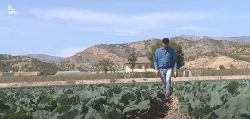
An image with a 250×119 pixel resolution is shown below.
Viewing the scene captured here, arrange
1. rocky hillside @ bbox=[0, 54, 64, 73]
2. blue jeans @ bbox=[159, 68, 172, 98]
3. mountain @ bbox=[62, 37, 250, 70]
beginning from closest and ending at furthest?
blue jeans @ bbox=[159, 68, 172, 98] < rocky hillside @ bbox=[0, 54, 64, 73] < mountain @ bbox=[62, 37, 250, 70]

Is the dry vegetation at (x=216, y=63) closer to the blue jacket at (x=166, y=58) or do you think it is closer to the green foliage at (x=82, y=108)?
the blue jacket at (x=166, y=58)

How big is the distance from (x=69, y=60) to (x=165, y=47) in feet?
478

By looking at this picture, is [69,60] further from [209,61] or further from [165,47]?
[165,47]

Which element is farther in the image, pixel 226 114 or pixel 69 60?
pixel 69 60

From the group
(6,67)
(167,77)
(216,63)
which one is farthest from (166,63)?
(6,67)

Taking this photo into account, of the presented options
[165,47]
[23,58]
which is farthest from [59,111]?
[23,58]

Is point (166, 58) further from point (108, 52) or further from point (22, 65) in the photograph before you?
point (108, 52)

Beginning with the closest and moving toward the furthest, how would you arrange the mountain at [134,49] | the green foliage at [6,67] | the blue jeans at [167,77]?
1. the blue jeans at [167,77]
2. the green foliage at [6,67]
3. the mountain at [134,49]

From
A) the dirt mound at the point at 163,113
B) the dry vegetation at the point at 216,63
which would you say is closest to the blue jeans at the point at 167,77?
the dirt mound at the point at 163,113

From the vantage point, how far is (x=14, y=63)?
114 m

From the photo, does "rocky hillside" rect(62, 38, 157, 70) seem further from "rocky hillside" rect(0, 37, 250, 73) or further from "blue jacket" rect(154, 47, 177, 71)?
"blue jacket" rect(154, 47, 177, 71)

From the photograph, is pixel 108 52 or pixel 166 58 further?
pixel 108 52

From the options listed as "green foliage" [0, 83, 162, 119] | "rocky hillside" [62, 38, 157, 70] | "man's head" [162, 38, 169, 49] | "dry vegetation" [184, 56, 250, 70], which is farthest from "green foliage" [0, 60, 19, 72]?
"green foliage" [0, 83, 162, 119]

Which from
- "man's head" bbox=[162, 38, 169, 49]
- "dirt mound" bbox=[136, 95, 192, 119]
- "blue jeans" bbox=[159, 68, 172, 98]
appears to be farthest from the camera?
"blue jeans" bbox=[159, 68, 172, 98]
